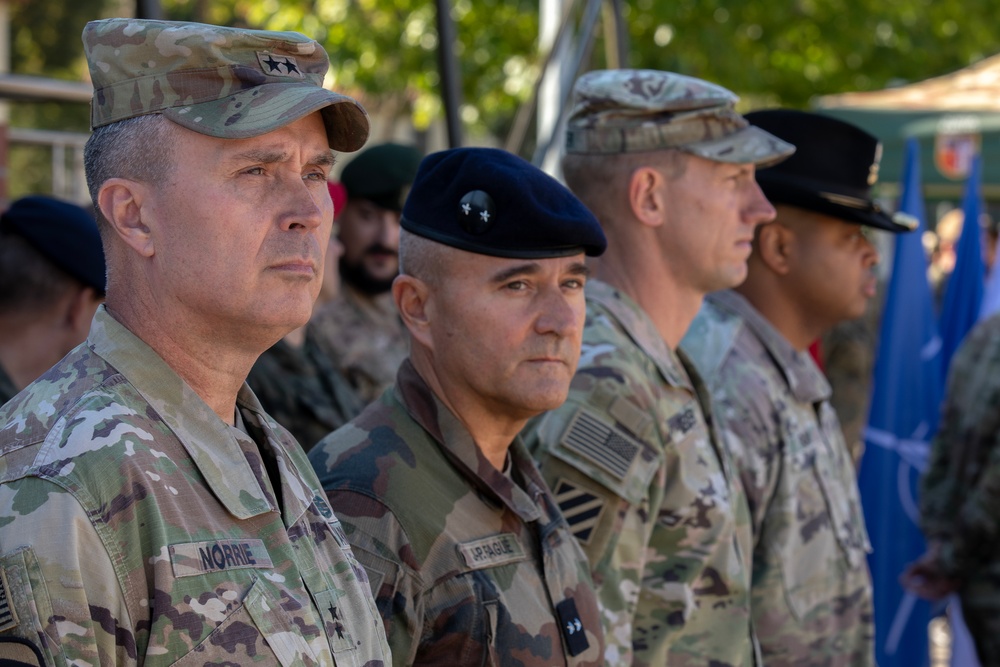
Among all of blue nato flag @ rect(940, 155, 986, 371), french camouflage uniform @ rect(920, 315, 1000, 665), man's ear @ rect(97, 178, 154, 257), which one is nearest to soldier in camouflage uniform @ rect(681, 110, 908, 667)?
french camouflage uniform @ rect(920, 315, 1000, 665)

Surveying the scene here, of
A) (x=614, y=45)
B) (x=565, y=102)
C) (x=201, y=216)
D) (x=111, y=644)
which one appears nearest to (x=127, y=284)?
(x=201, y=216)

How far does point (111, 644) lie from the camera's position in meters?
1.42

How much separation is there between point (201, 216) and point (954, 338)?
573cm

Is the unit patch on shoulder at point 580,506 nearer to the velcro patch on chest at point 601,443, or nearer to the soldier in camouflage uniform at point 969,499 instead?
the velcro patch on chest at point 601,443

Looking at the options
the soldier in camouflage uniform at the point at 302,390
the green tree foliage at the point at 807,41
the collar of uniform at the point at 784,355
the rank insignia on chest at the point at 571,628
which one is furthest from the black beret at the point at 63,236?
the green tree foliage at the point at 807,41

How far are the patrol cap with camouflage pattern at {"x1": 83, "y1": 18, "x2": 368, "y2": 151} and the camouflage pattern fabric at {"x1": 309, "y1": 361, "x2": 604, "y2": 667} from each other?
806 millimetres

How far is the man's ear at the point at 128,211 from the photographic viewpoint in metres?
1.66

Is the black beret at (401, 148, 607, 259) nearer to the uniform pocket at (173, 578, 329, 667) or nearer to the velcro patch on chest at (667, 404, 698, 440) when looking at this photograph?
the velcro patch on chest at (667, 404, 698, 440)

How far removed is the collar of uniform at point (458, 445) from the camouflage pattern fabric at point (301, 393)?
140 centimetres

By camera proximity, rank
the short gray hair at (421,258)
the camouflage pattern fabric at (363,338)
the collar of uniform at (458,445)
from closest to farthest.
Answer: the collar of uniform at (458,445) < the short gray hair at (421,258) < the camouflage pattern fabric at (363,338)

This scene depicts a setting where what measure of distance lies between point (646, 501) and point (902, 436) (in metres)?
3.60

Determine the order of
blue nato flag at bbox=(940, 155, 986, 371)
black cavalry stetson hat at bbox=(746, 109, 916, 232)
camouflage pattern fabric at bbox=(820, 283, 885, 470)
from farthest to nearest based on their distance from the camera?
camouflage pattern fabric at bbox=(820, 283, 885, 470), blue nato flag at bbox=(940, 155, 986, 371), black cavalry stetson hat at bbox=(746, 109, 916, 232)

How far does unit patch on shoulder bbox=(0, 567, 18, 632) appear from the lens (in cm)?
138

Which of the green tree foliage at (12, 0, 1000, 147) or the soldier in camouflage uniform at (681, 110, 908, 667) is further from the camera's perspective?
the green tree foliage at (12, 0, 1000, 147)
